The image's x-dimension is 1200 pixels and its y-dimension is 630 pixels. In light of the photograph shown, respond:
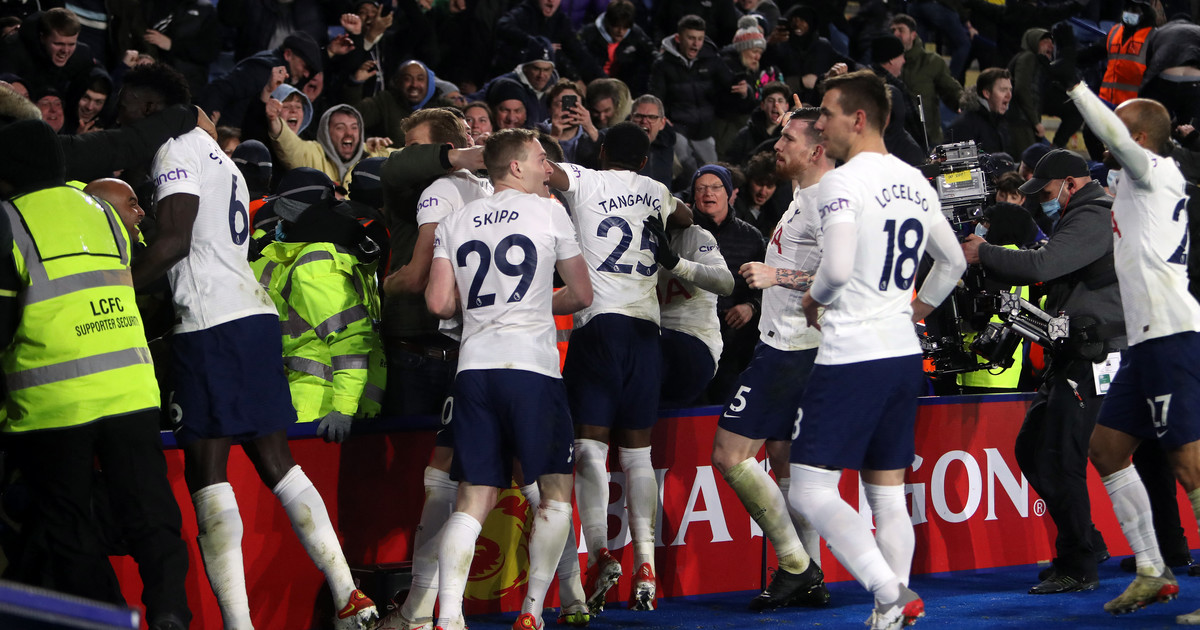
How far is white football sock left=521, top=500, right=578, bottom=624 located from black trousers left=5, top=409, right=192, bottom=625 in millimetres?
1455

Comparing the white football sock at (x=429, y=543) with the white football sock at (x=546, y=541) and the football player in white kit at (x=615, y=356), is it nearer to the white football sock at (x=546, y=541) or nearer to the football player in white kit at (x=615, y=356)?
the white football sock at (x=546, y=541)

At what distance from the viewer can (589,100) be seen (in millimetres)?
10219

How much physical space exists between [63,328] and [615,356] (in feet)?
8.42

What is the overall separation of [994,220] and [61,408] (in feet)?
17.2

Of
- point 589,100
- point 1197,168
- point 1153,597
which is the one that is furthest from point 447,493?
point 1197,168

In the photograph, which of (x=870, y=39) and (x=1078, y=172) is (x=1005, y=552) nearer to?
(x=1078, y=172)

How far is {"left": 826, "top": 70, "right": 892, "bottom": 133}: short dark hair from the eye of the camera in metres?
4.83

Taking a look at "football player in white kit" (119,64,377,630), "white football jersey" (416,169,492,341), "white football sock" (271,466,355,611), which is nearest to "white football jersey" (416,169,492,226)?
"white football jersey" (416,169,492,341)

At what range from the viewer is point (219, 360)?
5145 mm

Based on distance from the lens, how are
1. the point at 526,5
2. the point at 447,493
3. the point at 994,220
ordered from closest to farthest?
the point at 447,493, the point at 994,220, the point at 526,5

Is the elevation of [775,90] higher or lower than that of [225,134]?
lower

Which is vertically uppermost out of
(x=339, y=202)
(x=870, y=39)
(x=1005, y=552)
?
(x=870, y=39)

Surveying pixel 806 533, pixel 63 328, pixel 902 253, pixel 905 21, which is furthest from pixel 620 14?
pixel 63 328

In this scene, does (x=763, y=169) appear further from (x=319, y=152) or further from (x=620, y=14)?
(x=620, y=14)
